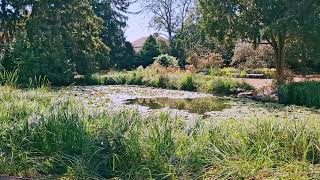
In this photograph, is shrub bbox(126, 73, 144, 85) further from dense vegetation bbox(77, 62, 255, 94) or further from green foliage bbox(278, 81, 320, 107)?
green foliage bbox(278, 81, 320, 107)

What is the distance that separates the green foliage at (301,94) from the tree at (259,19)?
97.1 inches

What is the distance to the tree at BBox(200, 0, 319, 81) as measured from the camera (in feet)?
46.0

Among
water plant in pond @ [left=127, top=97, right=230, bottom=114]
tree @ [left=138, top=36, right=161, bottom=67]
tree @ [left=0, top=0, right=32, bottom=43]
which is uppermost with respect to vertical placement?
tree @ [left=0, top=0, right=32, bottom=43]

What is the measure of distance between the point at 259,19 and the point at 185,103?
5555 millimetres

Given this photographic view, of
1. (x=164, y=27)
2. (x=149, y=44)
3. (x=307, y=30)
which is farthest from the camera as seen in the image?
(x=164, y=27)

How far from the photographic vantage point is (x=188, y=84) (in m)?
18.5

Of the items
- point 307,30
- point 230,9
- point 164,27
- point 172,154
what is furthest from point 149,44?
point 172,154

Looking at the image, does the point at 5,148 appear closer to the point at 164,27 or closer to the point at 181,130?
the point at 181,130

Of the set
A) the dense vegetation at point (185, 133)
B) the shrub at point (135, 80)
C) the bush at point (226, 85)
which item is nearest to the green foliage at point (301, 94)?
the dense vegetation at point (185, 133)

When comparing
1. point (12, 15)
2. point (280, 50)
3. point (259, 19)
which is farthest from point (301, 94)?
point (12, 15)

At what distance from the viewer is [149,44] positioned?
3400 cm

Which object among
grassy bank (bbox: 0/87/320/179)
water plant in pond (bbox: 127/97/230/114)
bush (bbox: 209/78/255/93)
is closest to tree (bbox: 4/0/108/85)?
water plant in pond (bbox: 127/97/230/114)

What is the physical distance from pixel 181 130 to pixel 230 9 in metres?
12.4

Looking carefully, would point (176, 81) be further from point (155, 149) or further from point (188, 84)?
point (155, 149)
